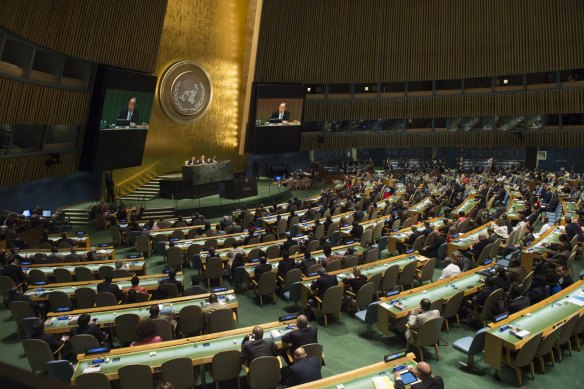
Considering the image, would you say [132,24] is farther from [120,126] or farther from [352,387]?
[352,387]

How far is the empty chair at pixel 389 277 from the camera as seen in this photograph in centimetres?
1016

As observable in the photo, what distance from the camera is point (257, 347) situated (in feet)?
21.5

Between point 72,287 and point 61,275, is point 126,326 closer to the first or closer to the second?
point 72,287

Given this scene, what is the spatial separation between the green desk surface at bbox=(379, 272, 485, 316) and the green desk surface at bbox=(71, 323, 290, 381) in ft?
7.17

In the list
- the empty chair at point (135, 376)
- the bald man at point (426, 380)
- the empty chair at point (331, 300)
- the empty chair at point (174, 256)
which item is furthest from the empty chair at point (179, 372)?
the empty chair at point (174, 256)

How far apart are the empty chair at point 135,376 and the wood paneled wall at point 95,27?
11.4 m

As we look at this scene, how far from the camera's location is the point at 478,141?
99.7ft

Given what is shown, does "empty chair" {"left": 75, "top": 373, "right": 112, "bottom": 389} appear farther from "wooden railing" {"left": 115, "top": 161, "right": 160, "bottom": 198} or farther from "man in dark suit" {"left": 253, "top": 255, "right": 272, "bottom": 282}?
"wooden railing" {"left": 115, "top": 161, "right": 160, "bottom": 198}

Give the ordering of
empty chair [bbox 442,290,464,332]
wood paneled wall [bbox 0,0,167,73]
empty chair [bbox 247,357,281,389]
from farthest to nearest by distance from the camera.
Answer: wood paneled wall [bbox 0,0,167,73] < empty chair [bbox 442,290,464,332] < empty chair [bbox 247,357,281,389]

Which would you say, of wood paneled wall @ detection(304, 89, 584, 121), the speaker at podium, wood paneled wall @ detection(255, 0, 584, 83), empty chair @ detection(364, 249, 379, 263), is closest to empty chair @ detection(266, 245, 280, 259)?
empty chair @ detection(364, 249, 379, 263)

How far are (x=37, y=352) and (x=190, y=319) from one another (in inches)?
94.2

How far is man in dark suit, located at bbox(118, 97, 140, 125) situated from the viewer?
20.3 m

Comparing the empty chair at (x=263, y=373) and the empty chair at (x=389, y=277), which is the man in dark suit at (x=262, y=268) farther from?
the empty chair at (x=263, y=373)

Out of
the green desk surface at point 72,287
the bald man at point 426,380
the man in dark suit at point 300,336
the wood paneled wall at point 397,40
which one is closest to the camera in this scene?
the bald man at point 426,380
